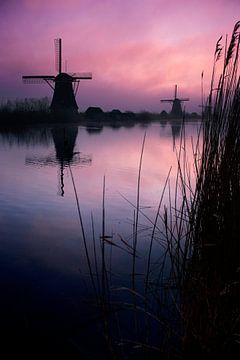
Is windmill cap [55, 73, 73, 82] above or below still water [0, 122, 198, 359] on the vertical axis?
above

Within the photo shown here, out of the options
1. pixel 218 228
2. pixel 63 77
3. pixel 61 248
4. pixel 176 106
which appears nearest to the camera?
pixel 218 228

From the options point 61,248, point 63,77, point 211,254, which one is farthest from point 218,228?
point 63,77

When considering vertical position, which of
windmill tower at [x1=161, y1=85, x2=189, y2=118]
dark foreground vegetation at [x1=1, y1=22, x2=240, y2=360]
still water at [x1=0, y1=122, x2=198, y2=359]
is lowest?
still water at [x1=0, y1=122, x2=198, y2=359]

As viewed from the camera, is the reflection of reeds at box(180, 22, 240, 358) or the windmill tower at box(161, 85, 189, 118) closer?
the reflection of reeds at box(180, 22, 240, 358)

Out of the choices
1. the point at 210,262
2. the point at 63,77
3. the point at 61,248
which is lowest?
the point at 61,248

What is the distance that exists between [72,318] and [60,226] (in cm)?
308

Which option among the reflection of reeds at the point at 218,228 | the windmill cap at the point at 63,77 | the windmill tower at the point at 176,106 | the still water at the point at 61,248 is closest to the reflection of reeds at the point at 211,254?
the reflection of reeds at the point at 218,228

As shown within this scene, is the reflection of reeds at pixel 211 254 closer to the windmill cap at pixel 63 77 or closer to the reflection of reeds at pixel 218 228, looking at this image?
the reflection of reeds at pixel 218 228

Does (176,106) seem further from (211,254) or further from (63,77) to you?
(211,254)

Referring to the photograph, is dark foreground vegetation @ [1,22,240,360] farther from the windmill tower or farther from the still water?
the windmill tower

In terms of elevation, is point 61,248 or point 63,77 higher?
point 63,77

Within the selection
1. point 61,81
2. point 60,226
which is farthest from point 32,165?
point 61,81

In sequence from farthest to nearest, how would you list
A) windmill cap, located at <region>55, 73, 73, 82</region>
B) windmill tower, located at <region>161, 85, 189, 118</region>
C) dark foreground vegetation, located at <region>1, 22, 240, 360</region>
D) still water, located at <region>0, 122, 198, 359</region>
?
1. windmill tower, located at <region>161, 85, 189, 118</region>
2. windmill cap, located at <region>55, 73, 73, 82</region>
3. still water, located at <region>0, 122, 198, 359</region>
4. dark foreground vegetation, located at <region>1, 22, 240, 360</region>

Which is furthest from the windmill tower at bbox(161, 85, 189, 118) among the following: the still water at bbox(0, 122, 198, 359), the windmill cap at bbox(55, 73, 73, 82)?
the still water at bbox(0, 122, 198, 359)
